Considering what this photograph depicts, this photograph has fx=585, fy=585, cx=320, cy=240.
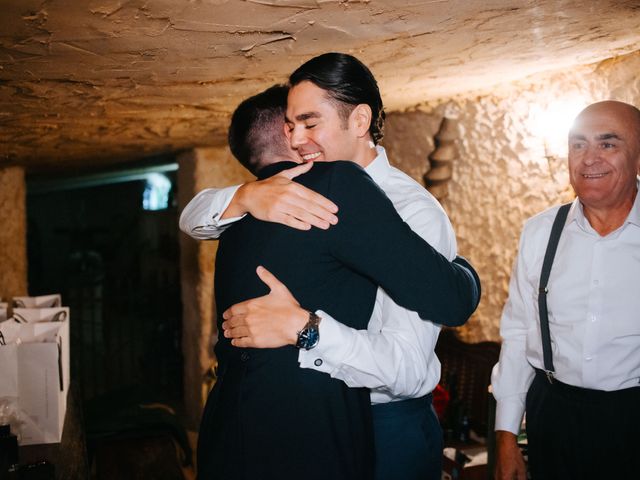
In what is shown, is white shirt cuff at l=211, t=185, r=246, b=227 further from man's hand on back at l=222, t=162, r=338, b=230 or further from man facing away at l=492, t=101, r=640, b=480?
man facing away at l=492, t=101, r=640, b=480

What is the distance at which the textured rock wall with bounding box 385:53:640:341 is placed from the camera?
9.20ft

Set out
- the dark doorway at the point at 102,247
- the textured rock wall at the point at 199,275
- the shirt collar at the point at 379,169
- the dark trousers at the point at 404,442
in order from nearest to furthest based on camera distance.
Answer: the dark trousers at the point at 404,442
the shirt collar at the point at 379,169
the textured rock wall at the point at 199,275
the dark doorway at the point at 102,247

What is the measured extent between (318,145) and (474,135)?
1970mm

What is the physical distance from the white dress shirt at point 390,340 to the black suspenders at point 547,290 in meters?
0.56

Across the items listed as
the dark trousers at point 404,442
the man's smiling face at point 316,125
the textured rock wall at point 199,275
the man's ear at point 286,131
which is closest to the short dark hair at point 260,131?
the man's ear at point 286,131

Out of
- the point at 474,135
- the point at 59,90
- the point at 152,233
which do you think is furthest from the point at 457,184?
the point at 152,233

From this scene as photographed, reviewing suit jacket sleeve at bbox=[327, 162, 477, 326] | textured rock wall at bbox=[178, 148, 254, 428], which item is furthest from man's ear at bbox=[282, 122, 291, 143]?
textured rock wall at bbox=[178, 148, 254, 428]

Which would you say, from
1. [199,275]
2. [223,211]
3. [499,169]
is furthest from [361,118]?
[199,275]

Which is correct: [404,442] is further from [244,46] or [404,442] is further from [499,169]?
[499,169]

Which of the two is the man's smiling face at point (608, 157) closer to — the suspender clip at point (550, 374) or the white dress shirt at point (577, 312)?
the white dress shirt at point (577, 312)

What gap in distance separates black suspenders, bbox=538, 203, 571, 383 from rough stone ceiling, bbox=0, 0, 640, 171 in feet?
2.21

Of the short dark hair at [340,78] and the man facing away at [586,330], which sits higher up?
the short dark hair at [340,78]

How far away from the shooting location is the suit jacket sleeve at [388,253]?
1.16 m

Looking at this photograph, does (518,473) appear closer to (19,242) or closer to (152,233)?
(19,242)
